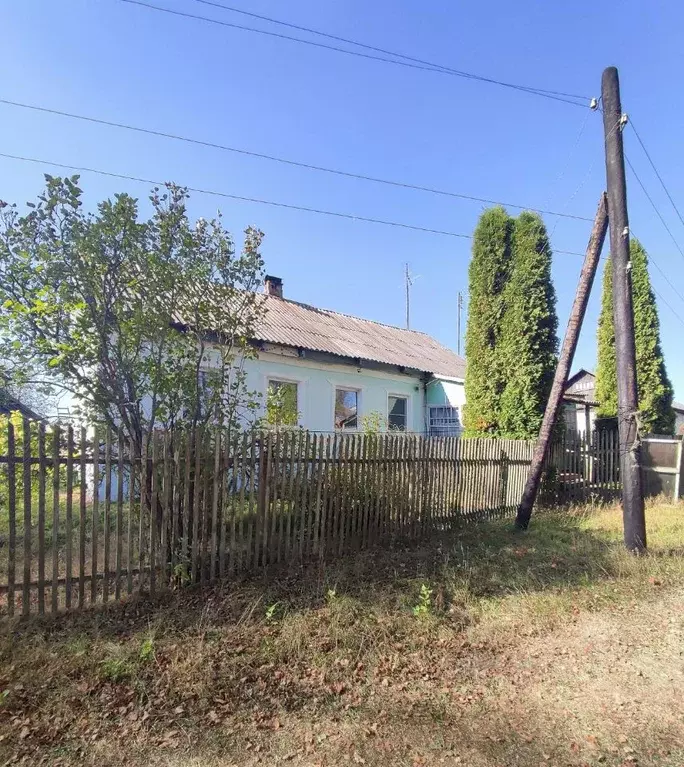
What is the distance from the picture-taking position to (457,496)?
8570 mm

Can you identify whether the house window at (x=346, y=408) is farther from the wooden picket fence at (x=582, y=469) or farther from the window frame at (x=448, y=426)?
the wooden picket fence at (x=582, y=469)

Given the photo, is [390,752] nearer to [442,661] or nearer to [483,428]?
[442,661]

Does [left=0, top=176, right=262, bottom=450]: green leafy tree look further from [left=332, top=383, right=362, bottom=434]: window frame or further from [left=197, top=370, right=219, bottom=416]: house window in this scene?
[left=332, top=383, right=362, bottom=434]: window frame

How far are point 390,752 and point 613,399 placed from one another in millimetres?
13964

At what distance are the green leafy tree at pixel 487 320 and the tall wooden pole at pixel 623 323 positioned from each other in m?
5.11

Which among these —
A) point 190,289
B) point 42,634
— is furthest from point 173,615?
point 190,289

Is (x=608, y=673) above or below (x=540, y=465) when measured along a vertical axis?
below

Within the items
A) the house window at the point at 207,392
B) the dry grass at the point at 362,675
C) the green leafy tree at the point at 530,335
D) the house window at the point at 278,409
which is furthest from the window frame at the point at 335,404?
the dry grass at the point at 362,675

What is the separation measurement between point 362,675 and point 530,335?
9.51 meters

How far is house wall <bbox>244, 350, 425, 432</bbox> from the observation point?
11.9m

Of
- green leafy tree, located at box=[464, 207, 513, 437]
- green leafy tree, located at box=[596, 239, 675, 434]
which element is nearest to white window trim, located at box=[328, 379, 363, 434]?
green leafy tree, located at box=[464, 207, 513, 437]

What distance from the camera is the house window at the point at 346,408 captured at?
1398 cm

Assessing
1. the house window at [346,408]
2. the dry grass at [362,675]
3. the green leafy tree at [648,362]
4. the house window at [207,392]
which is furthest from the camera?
the house window at [346,408]

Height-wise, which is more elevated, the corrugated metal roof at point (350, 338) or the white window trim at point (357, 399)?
the corrugated metal roof at point (350, 338)
